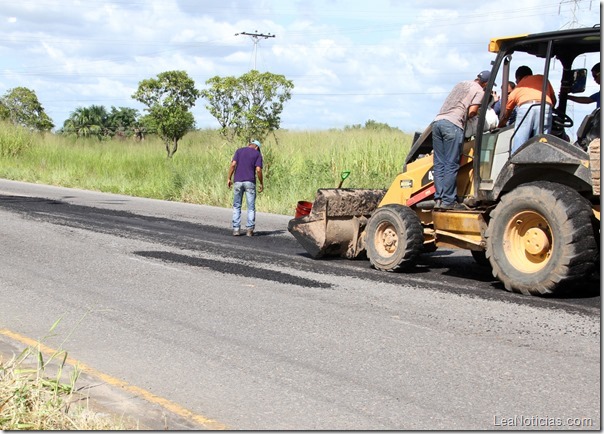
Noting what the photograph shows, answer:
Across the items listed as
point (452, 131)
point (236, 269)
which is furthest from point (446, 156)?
point (236, 269)

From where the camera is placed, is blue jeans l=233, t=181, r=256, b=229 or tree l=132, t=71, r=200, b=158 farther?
tree l=132, t=71, r=200, b=158

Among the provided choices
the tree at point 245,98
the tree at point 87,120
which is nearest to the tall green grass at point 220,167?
the tree at point 245,98

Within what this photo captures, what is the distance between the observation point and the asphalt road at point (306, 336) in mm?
5480

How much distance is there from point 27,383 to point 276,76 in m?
33.5

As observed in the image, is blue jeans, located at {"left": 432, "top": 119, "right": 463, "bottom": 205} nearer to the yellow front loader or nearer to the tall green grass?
the yellow front loader

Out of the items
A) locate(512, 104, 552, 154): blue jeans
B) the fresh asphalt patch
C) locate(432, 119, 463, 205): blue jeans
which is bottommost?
the fresh asphalt patch

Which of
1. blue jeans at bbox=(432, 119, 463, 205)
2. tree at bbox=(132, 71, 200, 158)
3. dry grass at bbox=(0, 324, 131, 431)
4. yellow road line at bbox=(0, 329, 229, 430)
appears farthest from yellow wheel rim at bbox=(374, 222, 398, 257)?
tree at bbox=(132, 71, 200, 158)

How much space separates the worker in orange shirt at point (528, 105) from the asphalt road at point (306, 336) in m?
1.67

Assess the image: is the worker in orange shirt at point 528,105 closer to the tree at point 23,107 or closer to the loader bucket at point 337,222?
the loader bucket at point 337,222

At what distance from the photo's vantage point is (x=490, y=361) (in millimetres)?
6555

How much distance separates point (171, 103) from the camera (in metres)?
42.4

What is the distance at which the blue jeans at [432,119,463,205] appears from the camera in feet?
33.2

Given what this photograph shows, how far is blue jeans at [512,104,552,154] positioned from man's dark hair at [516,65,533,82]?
42cm

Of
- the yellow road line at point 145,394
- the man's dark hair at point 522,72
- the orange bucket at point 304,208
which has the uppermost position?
the man's dark hair at point 522,72
